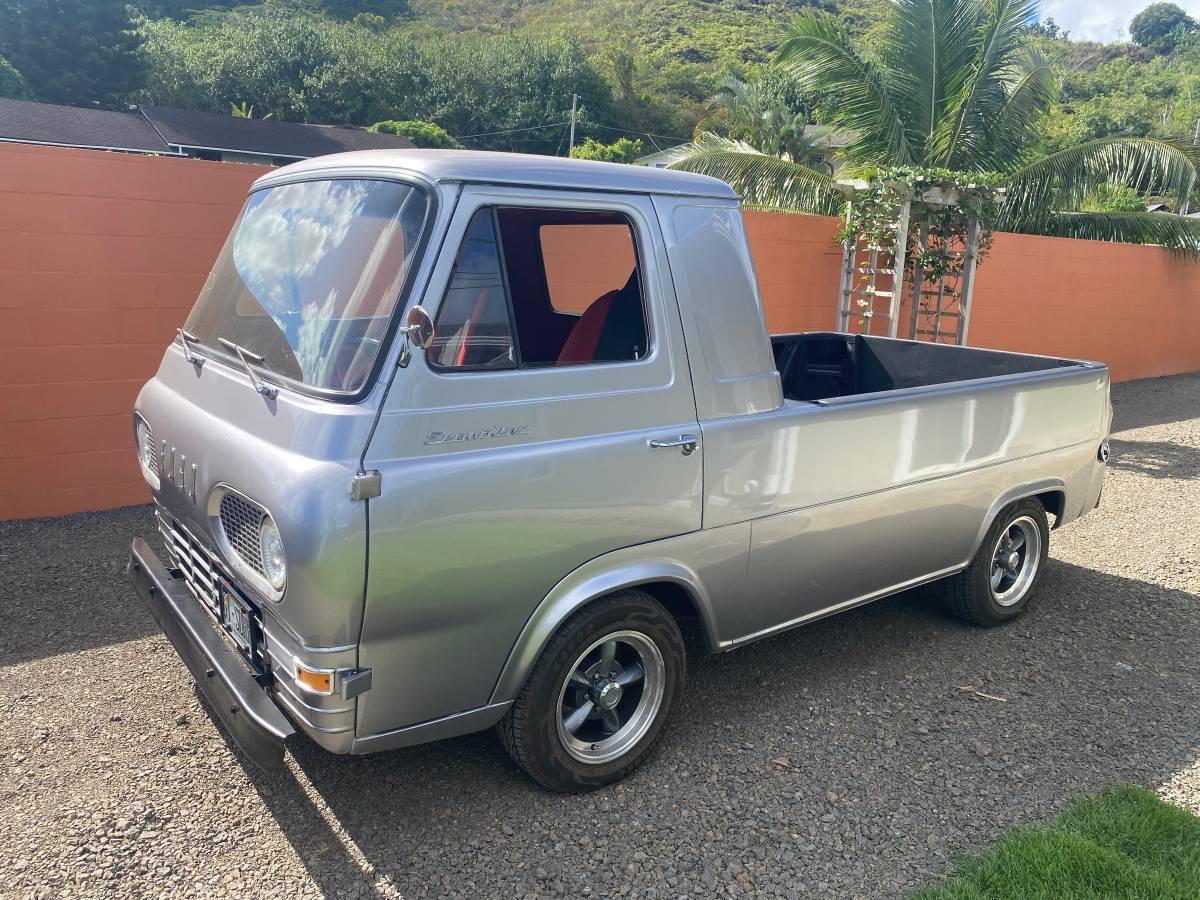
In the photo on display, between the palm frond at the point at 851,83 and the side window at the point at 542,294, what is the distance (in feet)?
22.5

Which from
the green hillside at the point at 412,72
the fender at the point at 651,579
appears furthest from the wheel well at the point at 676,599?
the green hillside at the point at 412,72

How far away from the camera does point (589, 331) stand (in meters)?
3.46

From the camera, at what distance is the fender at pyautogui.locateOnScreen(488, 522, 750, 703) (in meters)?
2.85

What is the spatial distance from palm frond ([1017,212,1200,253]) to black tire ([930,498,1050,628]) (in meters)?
9.30

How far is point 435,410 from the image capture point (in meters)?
2.64

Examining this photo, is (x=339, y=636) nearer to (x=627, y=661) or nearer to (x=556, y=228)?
(x=627, y=661)

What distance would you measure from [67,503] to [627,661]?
428 centimetres

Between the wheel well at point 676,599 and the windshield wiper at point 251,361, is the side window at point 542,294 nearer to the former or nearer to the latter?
the windshield wiper at point 251,361

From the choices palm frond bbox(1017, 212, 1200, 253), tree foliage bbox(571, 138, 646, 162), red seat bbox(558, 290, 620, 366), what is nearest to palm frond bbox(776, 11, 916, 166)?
palm frond bbox(1017, 212, 1200, 253)

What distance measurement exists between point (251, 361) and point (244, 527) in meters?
0.59

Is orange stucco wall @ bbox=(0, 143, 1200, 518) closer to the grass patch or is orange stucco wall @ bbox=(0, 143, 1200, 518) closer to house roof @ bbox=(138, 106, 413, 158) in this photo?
the grass patch

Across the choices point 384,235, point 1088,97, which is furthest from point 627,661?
point 1088,97

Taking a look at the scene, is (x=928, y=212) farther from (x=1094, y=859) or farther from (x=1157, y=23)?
(x=1157, y=23)

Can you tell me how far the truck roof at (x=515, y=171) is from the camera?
276 cm
